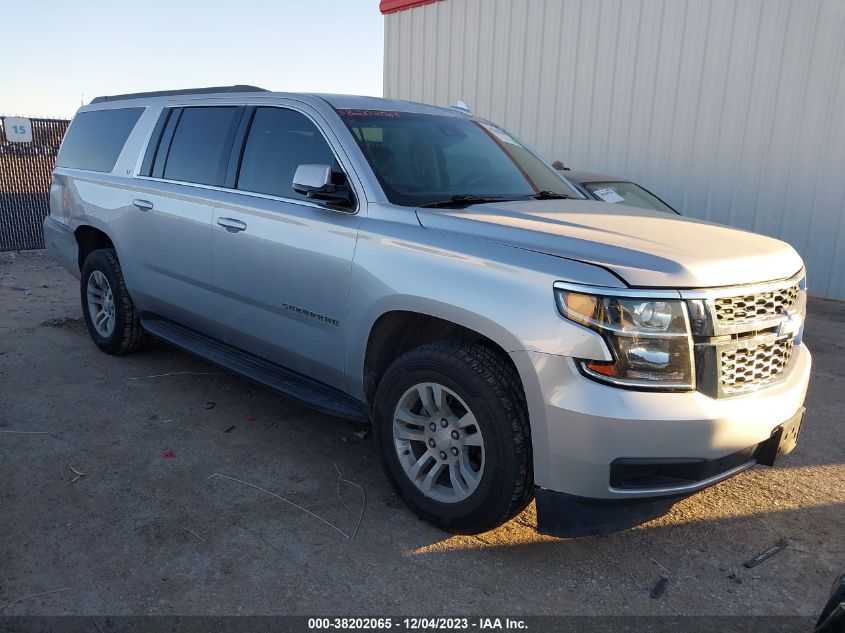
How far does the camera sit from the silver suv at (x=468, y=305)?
8.39 feet

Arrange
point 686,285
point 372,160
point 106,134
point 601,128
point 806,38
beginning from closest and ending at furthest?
point 686,285
point 372,160
point 106,134
point 806,38
point 601,128

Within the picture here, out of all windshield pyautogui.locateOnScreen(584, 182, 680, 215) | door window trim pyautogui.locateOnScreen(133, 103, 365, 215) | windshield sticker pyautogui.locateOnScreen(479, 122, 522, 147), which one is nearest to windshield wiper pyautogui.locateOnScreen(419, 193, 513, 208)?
door window trim pyautogui.locateOnScreen(133, 103, 365, 215)

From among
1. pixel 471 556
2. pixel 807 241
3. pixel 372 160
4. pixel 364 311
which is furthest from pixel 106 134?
pixel 807 241

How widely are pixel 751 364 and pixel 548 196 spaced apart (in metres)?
1.57

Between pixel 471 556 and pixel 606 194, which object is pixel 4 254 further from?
pixel 471 556

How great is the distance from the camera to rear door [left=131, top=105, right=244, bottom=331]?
4316 mm

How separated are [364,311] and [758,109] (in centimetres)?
748

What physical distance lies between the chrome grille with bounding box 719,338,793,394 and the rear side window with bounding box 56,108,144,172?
14.5 feet

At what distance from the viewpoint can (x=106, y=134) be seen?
551 centimetres

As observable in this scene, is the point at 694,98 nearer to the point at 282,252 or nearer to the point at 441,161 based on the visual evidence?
the point at 441,161

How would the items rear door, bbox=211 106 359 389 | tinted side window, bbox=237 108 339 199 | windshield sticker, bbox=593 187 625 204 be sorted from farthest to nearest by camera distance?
1. windshield sticker, bbox=593 187 625 204
2. tinted side window, bbox=237 108 339 199
3. rear door, bbox=211 106 359 389

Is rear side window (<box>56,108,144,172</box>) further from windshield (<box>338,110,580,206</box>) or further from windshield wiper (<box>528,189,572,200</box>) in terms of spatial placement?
windshield wiper (<box>528,189,572,200</box>)

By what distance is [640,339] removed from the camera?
2.54 meters

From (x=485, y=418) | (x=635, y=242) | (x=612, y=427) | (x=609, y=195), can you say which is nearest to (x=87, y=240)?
(x=485, y=418)
